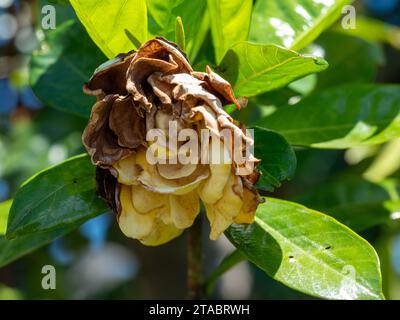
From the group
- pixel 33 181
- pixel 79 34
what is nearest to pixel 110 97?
pixel 33 181

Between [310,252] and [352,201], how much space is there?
0.57 metres

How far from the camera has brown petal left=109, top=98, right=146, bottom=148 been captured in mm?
1045

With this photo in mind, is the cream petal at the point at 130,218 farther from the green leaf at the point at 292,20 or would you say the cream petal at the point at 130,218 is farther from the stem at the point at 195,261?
the green leaf at the point at 292,20

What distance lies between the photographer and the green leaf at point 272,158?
1.13m

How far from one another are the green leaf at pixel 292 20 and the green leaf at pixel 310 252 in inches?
14.3

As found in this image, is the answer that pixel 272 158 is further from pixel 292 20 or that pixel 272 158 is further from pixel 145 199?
pixel 292 20

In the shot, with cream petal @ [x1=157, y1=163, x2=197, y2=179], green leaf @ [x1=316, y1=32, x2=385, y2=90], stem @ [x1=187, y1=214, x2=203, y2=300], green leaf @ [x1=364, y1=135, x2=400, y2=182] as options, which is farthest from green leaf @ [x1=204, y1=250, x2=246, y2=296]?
green leaf @ [x1=364, y1=135, x2=400, y2=182]

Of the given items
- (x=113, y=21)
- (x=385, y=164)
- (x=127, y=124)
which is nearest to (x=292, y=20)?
(x=113, y=21)

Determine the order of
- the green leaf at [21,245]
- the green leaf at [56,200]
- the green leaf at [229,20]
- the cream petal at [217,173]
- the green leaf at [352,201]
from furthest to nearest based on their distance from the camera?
the green leaf at [352,201] < the green leaf at [21,245] < the green leaf at [229,20] < the green leaf at [56,200] < the cream petal at [217,173]

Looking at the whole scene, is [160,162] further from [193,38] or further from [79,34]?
[79,34]

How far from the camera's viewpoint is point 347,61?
1.91m

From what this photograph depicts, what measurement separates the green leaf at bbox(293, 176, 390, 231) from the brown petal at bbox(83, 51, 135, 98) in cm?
68

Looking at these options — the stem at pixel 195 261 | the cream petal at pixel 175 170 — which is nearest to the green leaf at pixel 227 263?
the stem at pixel 195 261

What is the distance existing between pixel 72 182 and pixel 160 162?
232mm
